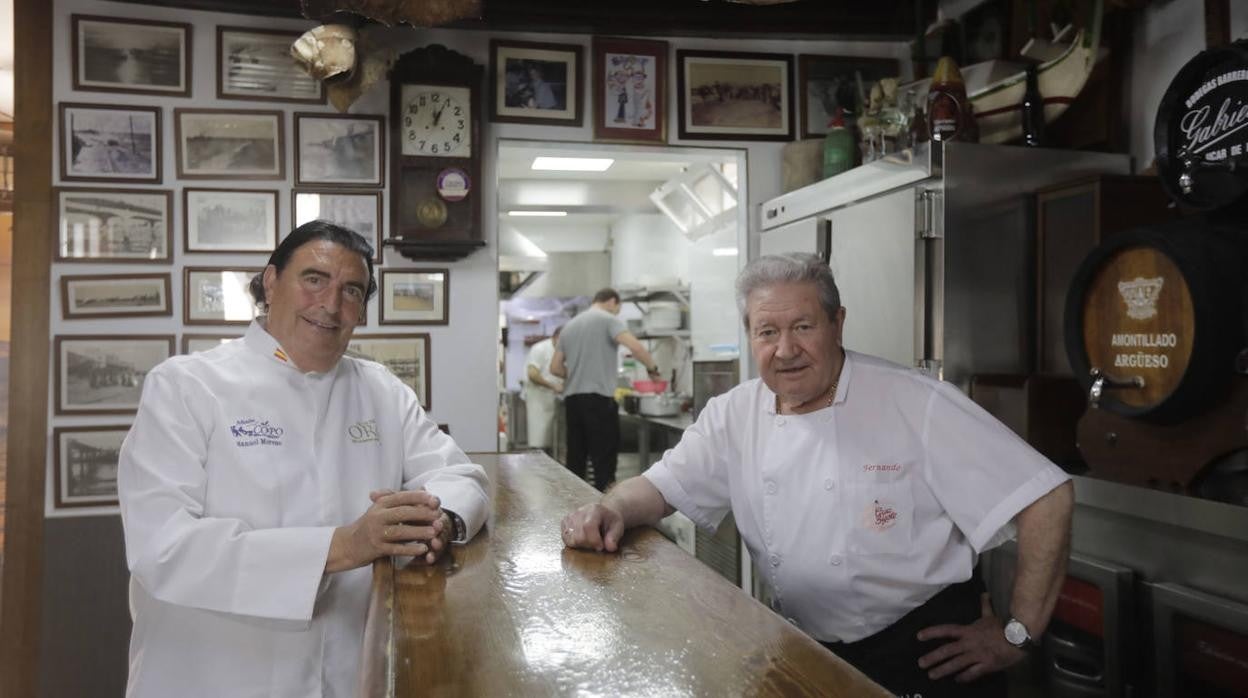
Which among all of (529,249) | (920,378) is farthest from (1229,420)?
(529,249)

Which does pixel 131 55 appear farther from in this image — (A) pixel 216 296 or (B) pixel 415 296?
A: (B) pixel 415 296

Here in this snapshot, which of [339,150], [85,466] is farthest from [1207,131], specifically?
[85,466]

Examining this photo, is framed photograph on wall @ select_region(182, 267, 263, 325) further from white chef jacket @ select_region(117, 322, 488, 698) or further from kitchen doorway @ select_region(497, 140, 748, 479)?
white chef jacket @ select_region(117, 322, 488, 698)

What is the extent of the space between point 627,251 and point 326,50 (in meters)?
6.93

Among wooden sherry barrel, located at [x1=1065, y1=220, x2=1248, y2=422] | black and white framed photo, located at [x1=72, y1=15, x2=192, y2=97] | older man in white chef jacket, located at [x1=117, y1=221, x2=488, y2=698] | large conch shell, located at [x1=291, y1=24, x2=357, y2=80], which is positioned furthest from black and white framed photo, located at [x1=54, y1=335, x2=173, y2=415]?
wooden sherry barrel, located at [x1=1065, y1=220, x2=1248, y2=422]

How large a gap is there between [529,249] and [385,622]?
263 inches

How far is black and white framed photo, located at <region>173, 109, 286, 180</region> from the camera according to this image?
3727mm

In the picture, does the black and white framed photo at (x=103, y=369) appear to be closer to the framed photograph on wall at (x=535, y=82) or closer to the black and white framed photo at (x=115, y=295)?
the black and white framed photo at (x=115, y=295)

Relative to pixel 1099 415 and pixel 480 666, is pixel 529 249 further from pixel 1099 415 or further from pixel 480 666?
pixel 480 666

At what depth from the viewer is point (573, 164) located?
8.00m

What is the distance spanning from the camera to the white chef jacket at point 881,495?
1.74 meters

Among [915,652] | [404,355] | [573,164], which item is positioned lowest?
[915,652]

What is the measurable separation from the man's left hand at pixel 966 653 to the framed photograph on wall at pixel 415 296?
9.07ft

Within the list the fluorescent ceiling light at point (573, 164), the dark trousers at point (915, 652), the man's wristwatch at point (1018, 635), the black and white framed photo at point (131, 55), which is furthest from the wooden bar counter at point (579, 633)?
the fluorescent ceiling light at point (573, 164)
